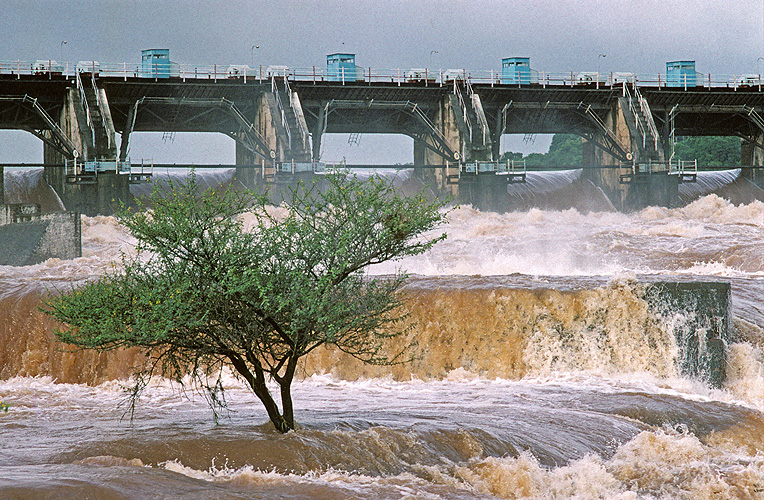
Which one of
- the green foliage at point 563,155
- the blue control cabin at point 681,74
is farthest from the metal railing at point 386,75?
the green foliage at point 563,155

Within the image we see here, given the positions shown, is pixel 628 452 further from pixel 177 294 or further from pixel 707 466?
pixel 177 294

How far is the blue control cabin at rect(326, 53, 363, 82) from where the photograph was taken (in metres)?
35.2

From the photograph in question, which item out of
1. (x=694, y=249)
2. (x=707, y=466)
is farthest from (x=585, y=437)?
(x=694, y=249)

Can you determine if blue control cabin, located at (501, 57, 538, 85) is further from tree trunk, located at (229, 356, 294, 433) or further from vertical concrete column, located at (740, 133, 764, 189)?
tree trunk, located at (229, 356, 294, 433)

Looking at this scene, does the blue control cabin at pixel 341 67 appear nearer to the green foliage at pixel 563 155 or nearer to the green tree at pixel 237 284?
the green tree at pixel 237 284

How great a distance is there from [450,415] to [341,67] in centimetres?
2590

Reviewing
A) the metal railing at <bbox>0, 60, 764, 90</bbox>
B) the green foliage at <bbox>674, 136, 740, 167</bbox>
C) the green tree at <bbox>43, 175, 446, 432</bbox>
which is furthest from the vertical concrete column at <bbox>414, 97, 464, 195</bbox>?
the green foliage at <bbox>674, 136, 740, 167</bbox>

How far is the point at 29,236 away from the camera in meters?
24.3

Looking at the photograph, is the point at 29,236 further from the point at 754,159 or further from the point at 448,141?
the point at 754,159

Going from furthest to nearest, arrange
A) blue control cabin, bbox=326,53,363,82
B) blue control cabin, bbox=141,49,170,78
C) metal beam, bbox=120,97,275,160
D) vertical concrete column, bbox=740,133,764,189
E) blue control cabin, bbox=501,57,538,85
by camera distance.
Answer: vertical concrete column, bbox=740,133,764,189, blue control cabin, bbox=501,57,538,85, blue control cabin, bbox=326,53,363,82, blue control cabin, bbox=141,49,170,78, metal beam, bbox=120,97,275,160

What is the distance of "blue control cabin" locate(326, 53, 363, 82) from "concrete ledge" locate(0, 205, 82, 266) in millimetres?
14367

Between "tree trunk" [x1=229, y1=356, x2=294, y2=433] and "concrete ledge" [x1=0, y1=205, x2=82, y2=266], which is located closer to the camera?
"tree trunk" [x1=229, y1=356, x2=294, y2=433]

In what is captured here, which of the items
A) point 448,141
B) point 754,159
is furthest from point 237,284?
point 754,159

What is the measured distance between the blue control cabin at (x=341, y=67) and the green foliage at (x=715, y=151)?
2931cm
